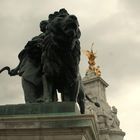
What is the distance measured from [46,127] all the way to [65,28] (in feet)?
5.74

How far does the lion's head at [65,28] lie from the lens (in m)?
7.16

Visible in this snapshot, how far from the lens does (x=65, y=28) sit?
284 inches

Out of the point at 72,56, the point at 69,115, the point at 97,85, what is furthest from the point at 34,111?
the point at 97,85

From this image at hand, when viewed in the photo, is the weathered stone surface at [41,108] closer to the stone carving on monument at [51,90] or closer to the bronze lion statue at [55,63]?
the stone carving on monument at [51,90]

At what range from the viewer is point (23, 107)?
23.3ft

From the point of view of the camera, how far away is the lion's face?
7.16 meters

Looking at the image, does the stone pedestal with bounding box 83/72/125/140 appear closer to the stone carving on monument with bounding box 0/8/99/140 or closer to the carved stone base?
the carved stone base

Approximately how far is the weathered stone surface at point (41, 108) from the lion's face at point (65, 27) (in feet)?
3.88

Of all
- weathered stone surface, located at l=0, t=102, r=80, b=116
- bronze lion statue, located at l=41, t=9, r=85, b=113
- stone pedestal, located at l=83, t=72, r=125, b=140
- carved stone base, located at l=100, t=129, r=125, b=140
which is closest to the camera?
weathered stone surface, located at l=0, t=102, r=80, b=116

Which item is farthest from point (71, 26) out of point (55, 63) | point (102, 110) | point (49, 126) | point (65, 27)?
point (102, 110)

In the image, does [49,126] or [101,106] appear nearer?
[49,126]

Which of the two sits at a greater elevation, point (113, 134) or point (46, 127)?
point (113, 134)

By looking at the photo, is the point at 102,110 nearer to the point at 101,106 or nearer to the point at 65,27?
the point at 101,106

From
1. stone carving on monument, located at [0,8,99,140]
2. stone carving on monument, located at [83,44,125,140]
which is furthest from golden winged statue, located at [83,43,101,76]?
stone carving on monument, located at [0,8,99,140]
